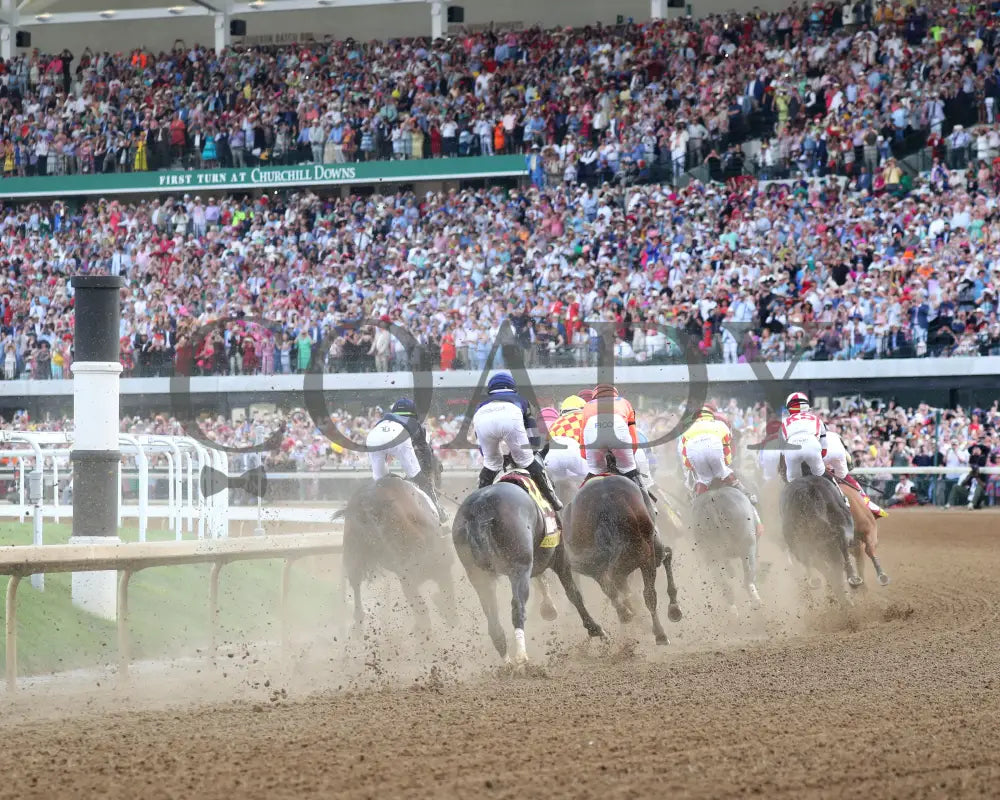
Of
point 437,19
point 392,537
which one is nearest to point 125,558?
point 392,537

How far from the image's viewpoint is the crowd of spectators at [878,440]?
2166 centimetres

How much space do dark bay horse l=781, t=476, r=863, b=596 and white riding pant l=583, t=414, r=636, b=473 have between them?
7.38 ft

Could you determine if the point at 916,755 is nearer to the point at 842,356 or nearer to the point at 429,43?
the point at 842,356

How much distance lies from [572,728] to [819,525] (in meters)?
5.74

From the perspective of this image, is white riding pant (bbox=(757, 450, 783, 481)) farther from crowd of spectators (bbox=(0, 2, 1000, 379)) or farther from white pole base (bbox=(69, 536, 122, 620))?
crowd of spectators (bbox=(0, 2, 1000, 379))

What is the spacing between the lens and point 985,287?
23141mm

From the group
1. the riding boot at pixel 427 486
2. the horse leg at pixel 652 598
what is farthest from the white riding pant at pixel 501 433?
the horse leg at pixel 652 598

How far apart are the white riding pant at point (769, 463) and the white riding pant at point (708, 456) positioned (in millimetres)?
1579

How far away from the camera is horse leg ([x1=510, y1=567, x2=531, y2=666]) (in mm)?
8773

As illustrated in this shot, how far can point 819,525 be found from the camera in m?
11.8

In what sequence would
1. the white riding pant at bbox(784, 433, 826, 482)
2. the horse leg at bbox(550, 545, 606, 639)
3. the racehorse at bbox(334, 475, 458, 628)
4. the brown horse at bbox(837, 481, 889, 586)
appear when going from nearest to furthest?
1. the horse leg at bbox(550, 545, 606, 639)
2. the racehorse at bbox(334, 475, 458, 628)
3. the white riding pant at bbox(784, 433, 826, 482)
4. the brown horse at bbox(837, 481, 889, 586)

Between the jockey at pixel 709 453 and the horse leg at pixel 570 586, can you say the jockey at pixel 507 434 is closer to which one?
the horse leg at pixel 570 586

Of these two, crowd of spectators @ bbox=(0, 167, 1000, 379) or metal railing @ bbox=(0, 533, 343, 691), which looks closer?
metal railing @ bbox=(0, 533, 343, 691)

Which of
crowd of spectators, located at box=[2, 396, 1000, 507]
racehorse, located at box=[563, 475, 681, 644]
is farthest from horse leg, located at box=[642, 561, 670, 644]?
crowd of spectators, located at box=[2, 396, 1000, 507]
